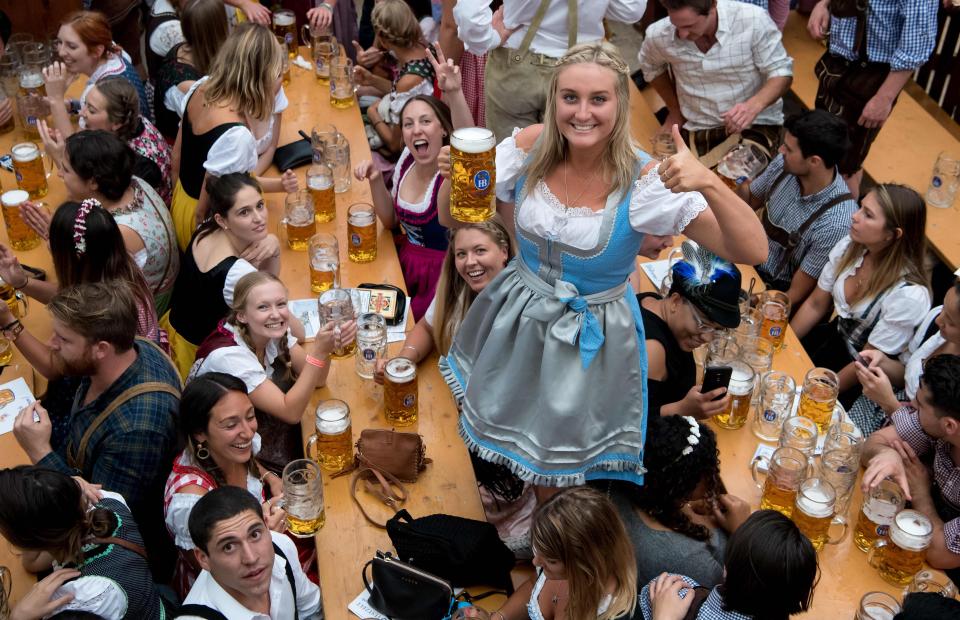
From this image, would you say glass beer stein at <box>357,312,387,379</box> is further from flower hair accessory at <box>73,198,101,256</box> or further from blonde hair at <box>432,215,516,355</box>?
flower hair accessory at <box>73,198,101,256</box>

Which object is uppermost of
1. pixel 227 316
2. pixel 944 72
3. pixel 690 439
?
pixel 690 439

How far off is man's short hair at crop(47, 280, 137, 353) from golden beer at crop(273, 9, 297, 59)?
102 inches

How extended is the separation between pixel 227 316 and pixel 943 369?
82.9 inches

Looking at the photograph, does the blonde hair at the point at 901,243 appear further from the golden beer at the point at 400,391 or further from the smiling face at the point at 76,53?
the smiling face at the point at 76,53

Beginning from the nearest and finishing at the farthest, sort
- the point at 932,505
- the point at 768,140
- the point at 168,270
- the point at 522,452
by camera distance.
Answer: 1. the point at 522,452
2. the point at 932,505
3. the point at 168,270
4. the point at 768,140

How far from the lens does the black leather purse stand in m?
2.27

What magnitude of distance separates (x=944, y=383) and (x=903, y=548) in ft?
1.63

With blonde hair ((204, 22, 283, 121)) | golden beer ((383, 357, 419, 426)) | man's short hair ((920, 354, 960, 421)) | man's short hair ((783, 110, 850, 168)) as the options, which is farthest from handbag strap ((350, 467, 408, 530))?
man's short hair ((783, 110, 850, 168))

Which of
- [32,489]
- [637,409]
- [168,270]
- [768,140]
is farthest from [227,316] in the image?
[768,140]

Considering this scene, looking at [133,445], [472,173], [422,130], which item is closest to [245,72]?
[422,130]

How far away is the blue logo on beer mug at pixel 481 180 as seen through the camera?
227 centimetres

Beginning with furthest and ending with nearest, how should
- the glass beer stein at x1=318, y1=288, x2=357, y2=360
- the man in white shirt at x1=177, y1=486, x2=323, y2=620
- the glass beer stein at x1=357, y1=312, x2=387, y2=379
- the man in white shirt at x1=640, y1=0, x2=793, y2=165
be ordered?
the man in white shirt at x1=640, y1=0, x2=793, y2=165 → the glass beer stein at x1=318, y1=288, x2=357, y2=360 → the glass beer stein at x1=357, y1=312, x2=387, y2=379 → the man in white shirt at x1=177, y1=486, x2=323, y2=620

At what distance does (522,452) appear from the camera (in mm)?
2338

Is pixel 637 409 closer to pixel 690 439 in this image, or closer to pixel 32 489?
pixel 690 439
